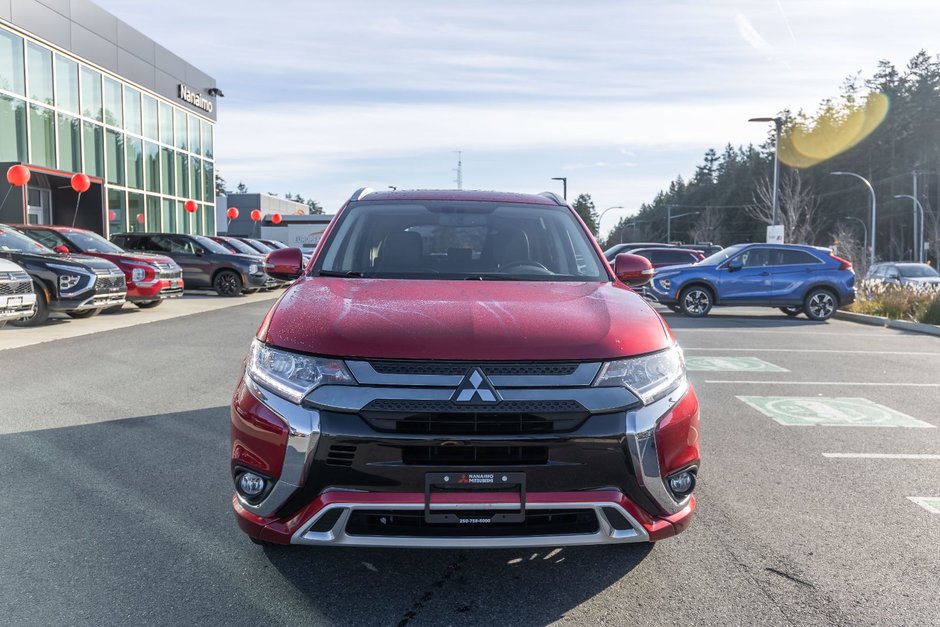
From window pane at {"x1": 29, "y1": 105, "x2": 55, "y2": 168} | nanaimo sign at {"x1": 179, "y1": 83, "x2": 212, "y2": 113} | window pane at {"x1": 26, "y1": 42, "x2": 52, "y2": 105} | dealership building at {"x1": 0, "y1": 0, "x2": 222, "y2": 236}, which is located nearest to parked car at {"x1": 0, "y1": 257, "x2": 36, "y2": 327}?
dealership building at {"x1": 0, "y1": 0, "x2": 222, "y2": 236}

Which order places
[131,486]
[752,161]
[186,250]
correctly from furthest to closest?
1. [752,161]
2. [186,250]
3. [131,486]

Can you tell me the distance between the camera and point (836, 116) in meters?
71.5

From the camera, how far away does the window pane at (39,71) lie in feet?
76.7

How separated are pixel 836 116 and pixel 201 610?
260ft

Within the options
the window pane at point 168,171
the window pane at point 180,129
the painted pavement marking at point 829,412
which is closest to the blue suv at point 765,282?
the painted pavement marking at point 829,412

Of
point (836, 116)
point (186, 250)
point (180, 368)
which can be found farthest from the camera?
point (836, 116)

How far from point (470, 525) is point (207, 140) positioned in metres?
38.8

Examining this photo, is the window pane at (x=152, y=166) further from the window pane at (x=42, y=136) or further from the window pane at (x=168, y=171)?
the window pane at (x=42, y=136)

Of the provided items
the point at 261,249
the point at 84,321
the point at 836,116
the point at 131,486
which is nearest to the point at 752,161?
the point at 836,116

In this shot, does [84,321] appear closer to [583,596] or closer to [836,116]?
[583,596]

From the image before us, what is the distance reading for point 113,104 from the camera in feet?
94.0

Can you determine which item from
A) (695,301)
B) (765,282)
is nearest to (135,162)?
(695,301)

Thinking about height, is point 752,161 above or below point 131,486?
above

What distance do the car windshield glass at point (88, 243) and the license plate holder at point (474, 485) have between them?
14.0m
